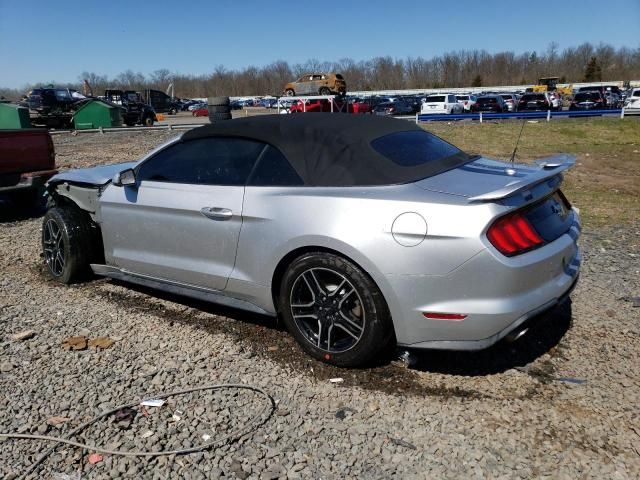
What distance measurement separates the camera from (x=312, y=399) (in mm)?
3076

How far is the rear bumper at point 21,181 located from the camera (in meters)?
7.29

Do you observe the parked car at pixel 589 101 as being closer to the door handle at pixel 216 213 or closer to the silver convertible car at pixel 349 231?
the silver convertible car at pixel 349 231

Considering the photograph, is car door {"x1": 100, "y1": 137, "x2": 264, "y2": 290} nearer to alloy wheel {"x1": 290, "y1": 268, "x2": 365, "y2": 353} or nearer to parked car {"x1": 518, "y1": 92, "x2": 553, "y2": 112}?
alloy wheel {"x1": 290, "y1": 268, "x2": 365, "y2": 353}

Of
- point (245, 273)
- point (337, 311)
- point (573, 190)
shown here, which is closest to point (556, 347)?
point (337, 311)

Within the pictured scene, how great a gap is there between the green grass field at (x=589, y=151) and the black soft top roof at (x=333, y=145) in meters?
4.43

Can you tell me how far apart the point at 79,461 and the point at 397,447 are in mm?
1558

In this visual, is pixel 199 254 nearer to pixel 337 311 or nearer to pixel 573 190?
pixel 337 311

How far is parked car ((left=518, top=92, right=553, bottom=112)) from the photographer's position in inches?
1288

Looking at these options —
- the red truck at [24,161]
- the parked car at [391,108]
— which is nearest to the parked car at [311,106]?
the parked car at [391,108]

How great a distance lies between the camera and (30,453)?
2656 mm

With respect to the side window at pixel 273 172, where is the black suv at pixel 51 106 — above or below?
above

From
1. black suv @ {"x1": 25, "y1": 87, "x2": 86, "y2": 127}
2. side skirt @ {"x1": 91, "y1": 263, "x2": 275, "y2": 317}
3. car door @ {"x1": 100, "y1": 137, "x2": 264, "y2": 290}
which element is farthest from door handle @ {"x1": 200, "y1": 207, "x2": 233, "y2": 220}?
black suv @ {"x1": 25, "y1": 87, "x2": 86, "y2": 127}

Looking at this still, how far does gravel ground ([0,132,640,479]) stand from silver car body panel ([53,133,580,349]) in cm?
38

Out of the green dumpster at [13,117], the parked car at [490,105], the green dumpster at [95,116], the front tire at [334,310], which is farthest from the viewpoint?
the parked car at [490,105]
